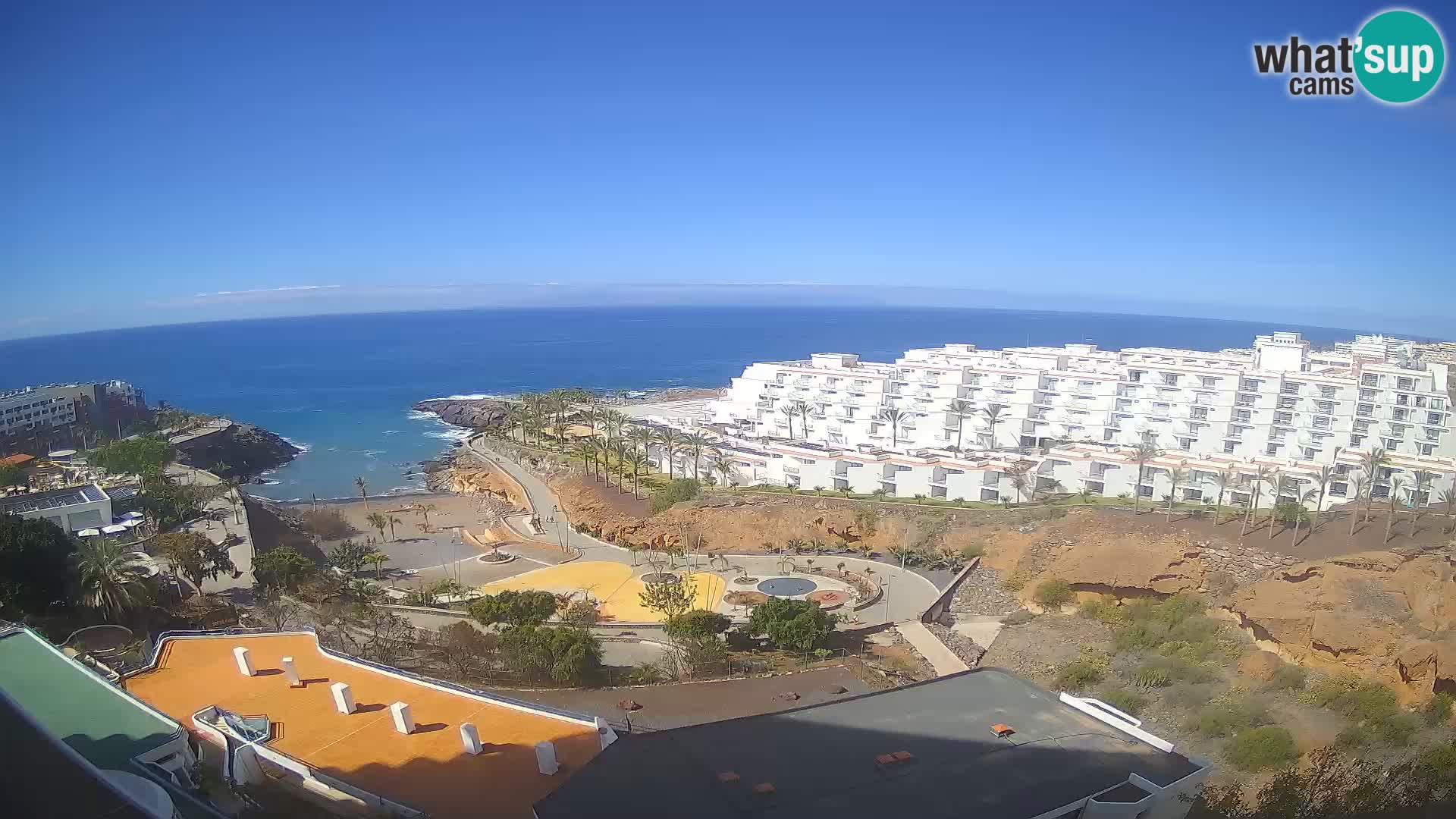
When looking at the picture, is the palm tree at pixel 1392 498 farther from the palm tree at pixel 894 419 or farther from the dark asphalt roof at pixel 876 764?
the dark asphalt roof at pixel 876 764

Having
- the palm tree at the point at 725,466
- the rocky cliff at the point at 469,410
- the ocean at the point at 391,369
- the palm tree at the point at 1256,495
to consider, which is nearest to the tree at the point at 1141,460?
the palm tree at the point at 1256,495

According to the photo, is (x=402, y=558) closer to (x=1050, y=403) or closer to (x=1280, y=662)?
(x=1280, y=662)

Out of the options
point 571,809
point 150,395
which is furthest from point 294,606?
point 150,395

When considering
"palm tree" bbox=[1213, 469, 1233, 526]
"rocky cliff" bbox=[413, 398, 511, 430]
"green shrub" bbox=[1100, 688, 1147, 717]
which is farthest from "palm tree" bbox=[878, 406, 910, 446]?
"rocky cliff" bbox=[413, 398, 511, 430]

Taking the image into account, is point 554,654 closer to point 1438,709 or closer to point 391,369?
point 1438,709

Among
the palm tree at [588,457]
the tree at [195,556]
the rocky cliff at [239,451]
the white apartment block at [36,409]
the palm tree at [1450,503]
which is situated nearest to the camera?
the tree at [195,556]

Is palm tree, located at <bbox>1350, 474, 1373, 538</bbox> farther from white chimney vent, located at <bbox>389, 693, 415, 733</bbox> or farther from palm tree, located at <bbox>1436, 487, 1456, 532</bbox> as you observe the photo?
white chimney vent, located at <bbox>389, 693, 415, 733</bbox>
